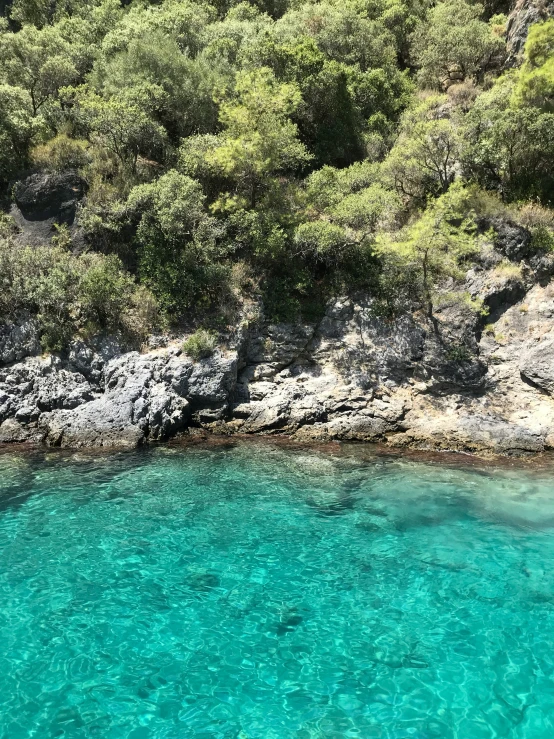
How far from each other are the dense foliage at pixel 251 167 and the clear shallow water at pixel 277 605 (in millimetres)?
8884

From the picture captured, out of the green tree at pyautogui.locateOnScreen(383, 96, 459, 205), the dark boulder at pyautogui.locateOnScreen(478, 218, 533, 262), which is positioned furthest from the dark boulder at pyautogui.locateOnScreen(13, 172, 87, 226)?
the dark boulder at pyautogui.locateOnScreen(478, 218, 533, 262)

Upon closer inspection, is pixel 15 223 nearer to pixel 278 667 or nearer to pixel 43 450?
pixel 43 450

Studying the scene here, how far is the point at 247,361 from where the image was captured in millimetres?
19266

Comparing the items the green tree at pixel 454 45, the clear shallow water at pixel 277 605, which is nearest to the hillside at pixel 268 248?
the green tree at pixel 454 45

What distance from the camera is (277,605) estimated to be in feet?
28.0

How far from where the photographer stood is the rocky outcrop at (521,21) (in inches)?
949

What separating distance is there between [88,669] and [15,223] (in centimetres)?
2113

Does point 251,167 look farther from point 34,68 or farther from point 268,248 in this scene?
point 34,68

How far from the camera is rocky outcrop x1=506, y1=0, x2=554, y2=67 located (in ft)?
79.0

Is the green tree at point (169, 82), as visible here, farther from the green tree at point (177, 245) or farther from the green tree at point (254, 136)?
the green tree at point (177, 245)

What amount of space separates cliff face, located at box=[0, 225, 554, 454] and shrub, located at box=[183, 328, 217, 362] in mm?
389

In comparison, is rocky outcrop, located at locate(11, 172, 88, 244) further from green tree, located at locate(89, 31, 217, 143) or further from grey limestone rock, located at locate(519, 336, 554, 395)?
grey limestone rock, located at locate(519, 336, 554, 395)

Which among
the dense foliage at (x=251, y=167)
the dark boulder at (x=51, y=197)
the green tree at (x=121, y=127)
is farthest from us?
the dark boulder at (x=51, y=197)

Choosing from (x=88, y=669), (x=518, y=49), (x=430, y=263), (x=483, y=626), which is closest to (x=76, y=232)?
(x=430, y=263)
